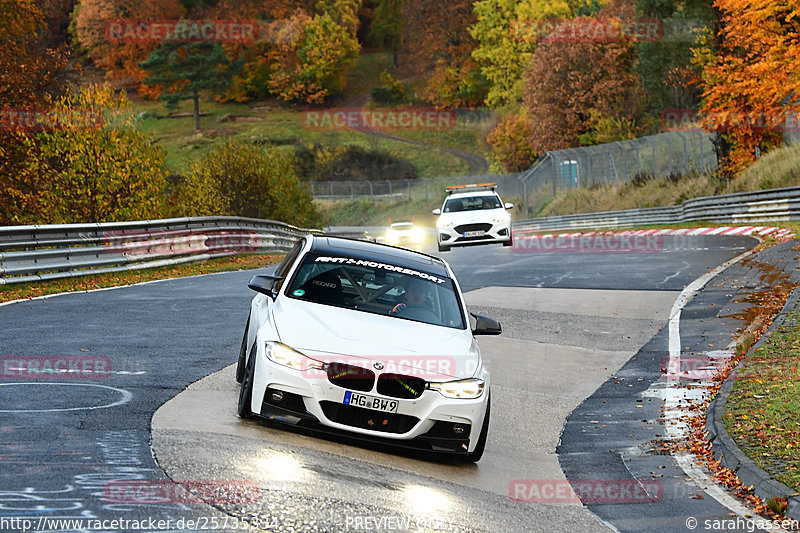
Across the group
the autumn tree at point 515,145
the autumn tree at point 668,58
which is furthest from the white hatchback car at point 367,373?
the autumn tree at point 515,145

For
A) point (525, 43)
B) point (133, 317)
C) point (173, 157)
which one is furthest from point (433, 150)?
point (133, 317)

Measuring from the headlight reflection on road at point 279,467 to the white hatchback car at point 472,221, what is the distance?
77.9 feet

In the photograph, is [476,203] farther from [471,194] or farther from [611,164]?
[611,164]

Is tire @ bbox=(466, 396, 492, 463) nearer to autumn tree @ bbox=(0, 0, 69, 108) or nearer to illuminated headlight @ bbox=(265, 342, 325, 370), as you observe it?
illuminated headlight @ bbox=(265, 342, 325, 370)

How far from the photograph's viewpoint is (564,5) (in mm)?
95750

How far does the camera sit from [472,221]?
103ft

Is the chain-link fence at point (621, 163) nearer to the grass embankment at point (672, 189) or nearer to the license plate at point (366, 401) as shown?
the grass embankment at point (672, 189)

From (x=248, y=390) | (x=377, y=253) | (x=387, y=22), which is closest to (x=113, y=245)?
(x=377, y=253)

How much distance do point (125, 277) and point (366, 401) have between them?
16.1 meters

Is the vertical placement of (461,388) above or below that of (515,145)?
below

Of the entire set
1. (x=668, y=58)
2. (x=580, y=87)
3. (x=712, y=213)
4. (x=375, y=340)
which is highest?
(x=668, y=58)

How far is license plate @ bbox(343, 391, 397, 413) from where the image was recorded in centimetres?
814

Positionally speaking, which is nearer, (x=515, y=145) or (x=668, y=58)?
(x=668, y=58)

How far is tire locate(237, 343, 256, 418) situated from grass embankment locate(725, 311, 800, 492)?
3.93 meters
